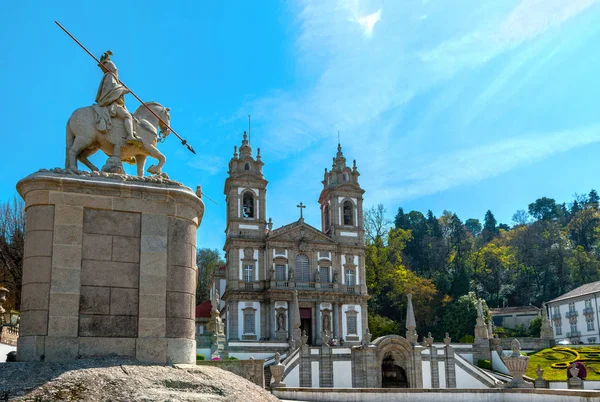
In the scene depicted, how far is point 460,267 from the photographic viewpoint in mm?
68500

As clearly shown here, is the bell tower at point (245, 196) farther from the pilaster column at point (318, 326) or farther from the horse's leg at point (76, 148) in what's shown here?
the horse's leg at point (76, 148)

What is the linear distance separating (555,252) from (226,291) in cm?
4721

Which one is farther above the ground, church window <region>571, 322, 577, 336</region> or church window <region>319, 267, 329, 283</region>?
church window <region>319, 267, 329, 283</region>

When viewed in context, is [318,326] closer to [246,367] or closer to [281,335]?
[281,335]

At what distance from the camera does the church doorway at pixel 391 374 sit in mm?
34188

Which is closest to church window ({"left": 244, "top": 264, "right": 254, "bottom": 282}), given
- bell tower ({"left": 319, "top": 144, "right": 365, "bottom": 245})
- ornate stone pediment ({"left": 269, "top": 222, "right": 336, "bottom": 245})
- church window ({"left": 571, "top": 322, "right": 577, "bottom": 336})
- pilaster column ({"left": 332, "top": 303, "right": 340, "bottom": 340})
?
ornate stone pediment ({"left": 269, "top": 222, "right": 336, "bottom": 245})

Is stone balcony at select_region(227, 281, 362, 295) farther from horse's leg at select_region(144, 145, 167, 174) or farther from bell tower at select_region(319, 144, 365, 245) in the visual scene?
horse's leg at select_region(144, 145, 167, 174)

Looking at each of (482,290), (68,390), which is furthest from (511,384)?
(482,290)

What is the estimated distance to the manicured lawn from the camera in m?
33.8

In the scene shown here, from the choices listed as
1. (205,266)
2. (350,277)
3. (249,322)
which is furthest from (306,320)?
(205,266)

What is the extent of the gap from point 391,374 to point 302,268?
1599cm

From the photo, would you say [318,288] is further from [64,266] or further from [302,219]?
[64,266]

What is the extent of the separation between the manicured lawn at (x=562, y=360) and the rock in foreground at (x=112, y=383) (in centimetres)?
3056

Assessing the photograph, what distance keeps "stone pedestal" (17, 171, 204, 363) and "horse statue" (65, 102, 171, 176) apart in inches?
23.8
